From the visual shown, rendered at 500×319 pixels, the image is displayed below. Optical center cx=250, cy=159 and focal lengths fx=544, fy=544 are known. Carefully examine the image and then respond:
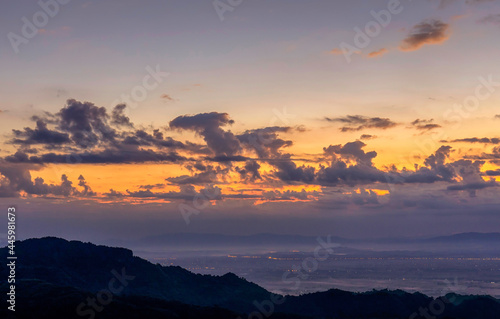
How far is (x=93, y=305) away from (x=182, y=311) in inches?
1247

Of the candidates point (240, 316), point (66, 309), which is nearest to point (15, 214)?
point (66, 309)

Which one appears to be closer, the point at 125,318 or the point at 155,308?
the point at 125,318

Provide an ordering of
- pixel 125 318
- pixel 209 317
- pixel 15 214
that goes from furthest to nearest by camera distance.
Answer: pixel 209 317 < pixel 125 318 < pixel 15 214

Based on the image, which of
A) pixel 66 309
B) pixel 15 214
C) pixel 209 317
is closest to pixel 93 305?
pixel 66 309

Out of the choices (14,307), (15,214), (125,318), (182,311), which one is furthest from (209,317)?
(15,214)

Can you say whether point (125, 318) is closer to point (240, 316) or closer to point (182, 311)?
point (182, 311)

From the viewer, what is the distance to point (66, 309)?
186m

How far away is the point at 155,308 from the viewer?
198 metres

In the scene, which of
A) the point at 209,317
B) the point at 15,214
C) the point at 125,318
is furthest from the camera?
the point at 209,317

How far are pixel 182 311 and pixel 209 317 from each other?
442 inches

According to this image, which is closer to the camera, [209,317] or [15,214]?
[15,214]

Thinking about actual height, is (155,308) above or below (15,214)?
below

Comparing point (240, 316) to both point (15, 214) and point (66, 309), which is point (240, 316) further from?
point (15, 214)

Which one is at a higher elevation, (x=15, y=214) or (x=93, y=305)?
(x=15, y=214)
